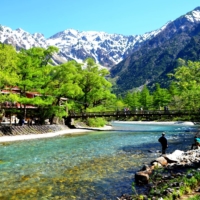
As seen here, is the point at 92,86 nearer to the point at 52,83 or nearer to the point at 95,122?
the point at 95,122

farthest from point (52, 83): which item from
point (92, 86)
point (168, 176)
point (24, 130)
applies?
point (168, 176)

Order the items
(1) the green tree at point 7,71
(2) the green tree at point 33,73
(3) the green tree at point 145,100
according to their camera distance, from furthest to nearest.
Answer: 1. (3) the green tree at point 145,100
2. (2) the green tree at point 33,73
3. (1) the green tree at point 7,71

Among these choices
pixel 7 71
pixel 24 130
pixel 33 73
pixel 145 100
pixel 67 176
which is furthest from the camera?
pixel 145 100

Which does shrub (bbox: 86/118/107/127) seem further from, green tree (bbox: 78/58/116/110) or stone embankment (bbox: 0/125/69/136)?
stone embankment (bbox: 0/125/69/136)

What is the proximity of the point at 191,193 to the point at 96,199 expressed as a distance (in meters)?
3.81

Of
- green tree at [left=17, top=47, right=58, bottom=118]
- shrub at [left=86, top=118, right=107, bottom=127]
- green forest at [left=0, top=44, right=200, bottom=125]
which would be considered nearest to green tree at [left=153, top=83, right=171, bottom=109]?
green forest at [left=0, top=44, right=200, bottom=125]

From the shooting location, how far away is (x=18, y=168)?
18.2m

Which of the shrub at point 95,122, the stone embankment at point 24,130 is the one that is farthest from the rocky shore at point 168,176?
the shrub at point 95,122

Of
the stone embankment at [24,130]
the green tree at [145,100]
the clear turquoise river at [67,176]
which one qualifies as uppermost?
the green tree at [145,100]

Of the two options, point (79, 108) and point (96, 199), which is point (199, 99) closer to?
point (79, 108)

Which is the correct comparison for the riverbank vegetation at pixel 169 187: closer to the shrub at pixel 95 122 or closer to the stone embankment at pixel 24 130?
the stone embankment at pixel 24 130

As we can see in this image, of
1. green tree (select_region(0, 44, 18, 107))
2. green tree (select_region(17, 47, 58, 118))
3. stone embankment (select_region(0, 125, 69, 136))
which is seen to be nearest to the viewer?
green tree (select_region(0, 44, 18, 107))

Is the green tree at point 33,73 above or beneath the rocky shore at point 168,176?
above

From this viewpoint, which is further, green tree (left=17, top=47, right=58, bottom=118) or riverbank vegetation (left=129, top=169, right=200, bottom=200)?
green tree (left=17, top=47, right=58, bottom=118)
